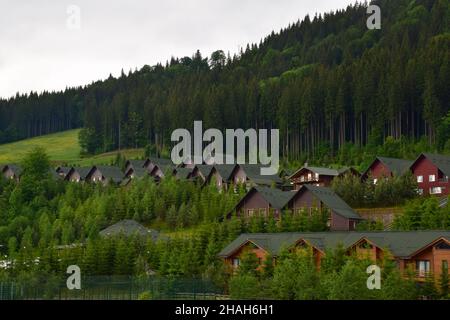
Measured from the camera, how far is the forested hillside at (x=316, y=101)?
98312 mm

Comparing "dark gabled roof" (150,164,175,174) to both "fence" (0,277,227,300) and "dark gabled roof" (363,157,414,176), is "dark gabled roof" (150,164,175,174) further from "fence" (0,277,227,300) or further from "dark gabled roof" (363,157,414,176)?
"fence" (0,277,227,300)

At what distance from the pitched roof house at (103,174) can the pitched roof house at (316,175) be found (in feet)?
97.5

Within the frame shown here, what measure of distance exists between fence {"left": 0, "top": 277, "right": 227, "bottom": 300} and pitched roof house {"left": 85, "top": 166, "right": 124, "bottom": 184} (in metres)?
49.4

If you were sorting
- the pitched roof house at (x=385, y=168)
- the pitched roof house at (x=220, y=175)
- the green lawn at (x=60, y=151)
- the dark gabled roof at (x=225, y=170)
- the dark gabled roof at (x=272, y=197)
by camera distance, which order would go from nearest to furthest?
the dark gabled roof at (x=272, y=197)
the pitched roof house at (x=385, y=168)
the pitched roof house at (x=220, y=175)
the dark gabled roof at (x=225, y=170)
the green lawn at (x=60, y=151)

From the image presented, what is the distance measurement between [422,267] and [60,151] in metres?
124

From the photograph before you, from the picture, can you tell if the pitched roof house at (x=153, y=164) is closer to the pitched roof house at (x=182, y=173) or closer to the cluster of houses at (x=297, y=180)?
the cluster of houses at (x=297, y=180)

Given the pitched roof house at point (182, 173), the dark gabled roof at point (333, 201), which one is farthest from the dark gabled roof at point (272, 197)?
the pitched roof house at point (182, 173)

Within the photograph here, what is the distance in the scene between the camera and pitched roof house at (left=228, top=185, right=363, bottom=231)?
2473 inches

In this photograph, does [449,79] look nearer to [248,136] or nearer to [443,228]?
[248,136]

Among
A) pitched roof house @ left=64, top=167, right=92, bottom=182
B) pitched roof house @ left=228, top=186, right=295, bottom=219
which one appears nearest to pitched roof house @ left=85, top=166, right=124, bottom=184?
pitched roof house @ left=64, top=167, right=92, bottom=182

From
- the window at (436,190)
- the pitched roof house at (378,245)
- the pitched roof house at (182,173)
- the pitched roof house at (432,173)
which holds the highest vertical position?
the pitched roof house at (182,173)

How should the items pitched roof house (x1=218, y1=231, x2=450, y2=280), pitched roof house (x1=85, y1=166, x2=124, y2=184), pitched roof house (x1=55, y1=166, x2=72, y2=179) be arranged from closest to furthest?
pitched roof house (x1=218, y1=231, x2=450, y2=280) → pitched roof house (x1=85, y1=166, x2=124, y2=184) → pitched roof house (x1=55, y1=166, x2=72, y2=179)

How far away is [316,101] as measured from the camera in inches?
4277
